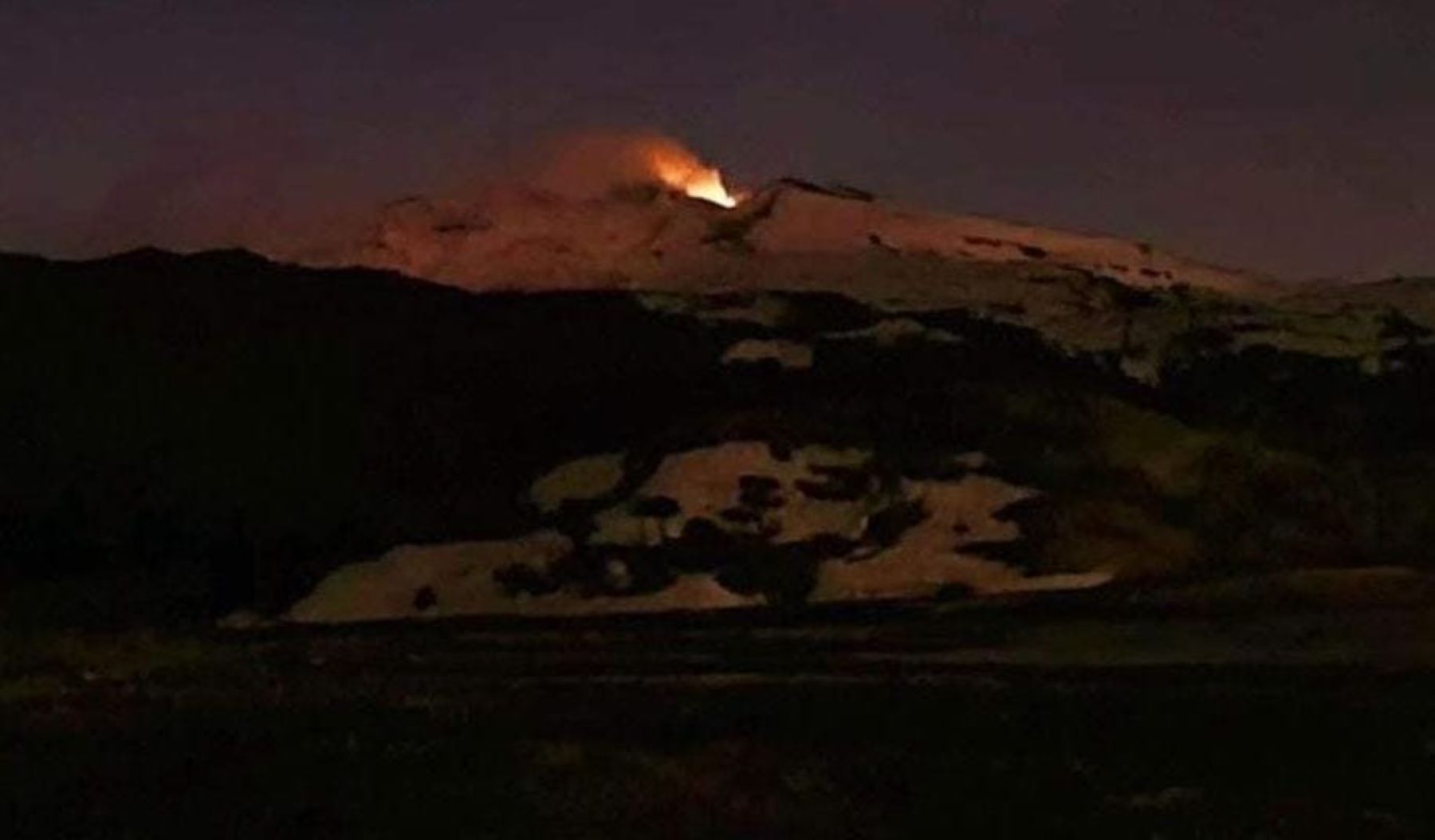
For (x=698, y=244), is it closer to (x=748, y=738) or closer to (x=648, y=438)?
(x=648, y=438)

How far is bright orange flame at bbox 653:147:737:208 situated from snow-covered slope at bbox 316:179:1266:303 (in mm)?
2925

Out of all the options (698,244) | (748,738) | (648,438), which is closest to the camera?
(748,738)

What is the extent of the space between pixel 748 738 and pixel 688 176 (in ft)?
385

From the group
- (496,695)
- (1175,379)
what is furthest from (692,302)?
(496,695)

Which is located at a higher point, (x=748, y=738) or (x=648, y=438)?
(x=648, y=438)

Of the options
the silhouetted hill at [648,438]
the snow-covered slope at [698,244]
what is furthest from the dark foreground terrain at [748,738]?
the snow-covered slope at [698,244]

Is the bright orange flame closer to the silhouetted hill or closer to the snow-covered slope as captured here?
the snow-covered slope

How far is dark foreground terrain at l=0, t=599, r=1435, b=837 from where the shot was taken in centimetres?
2177

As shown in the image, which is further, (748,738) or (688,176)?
(688,176)

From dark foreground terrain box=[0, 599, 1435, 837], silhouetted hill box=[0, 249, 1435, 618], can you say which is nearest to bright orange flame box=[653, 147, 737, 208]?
silhouetted hill box=[0, 249, 1435, 618]

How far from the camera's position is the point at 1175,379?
85812 mm

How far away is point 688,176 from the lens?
143250 mm

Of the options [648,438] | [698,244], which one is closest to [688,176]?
[698,244]

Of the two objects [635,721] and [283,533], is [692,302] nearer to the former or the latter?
[283,533]
